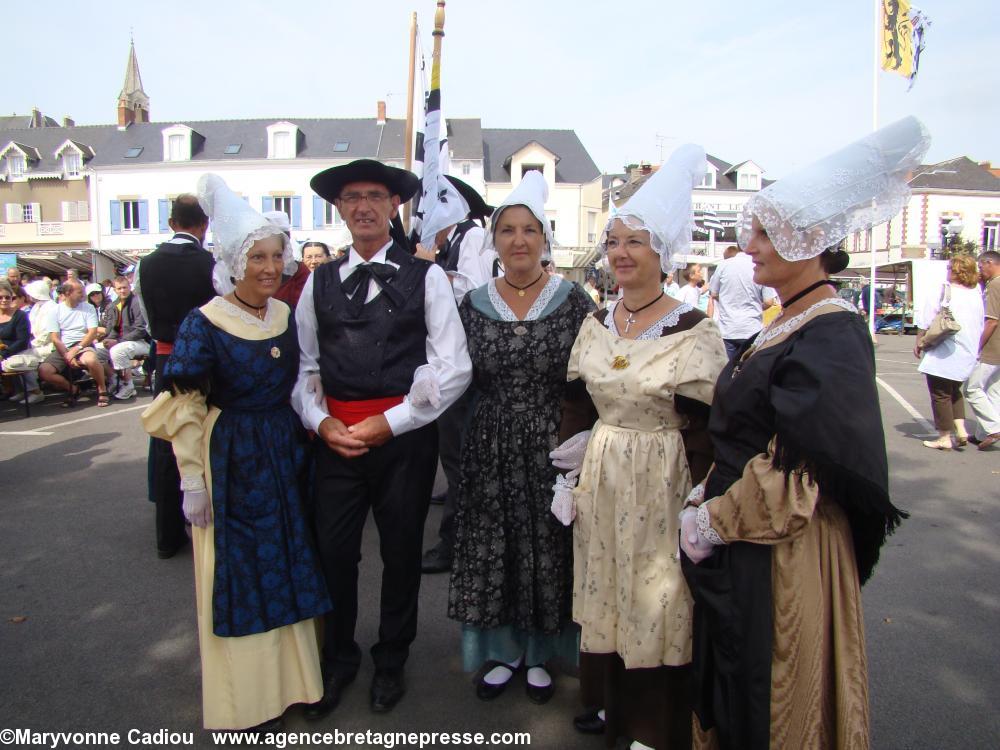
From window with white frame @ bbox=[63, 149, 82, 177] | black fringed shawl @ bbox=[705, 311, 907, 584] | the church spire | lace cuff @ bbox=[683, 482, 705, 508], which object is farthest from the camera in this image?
the church spire

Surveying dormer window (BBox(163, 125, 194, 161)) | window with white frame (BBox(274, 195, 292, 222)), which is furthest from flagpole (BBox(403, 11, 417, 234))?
dormer window (BBox(163, 125, 194, 161))

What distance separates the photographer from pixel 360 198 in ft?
8.51

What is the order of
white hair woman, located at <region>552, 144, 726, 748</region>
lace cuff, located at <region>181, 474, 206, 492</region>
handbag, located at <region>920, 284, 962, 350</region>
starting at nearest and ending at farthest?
white hair woman, located at <region>552, 144, 726, 748</region>, lace cuff, located at <region>181, 474, 206, 492</region>, handbag, located at <region>920, 284, 962, 350</region>

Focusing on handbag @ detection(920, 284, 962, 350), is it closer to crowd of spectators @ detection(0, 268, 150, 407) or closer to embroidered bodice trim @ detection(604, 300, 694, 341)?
embroidered bodice trim @ detection(604, 300, 694, 341)

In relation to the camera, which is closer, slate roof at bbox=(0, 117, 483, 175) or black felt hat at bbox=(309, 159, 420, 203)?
black felt hat at bbox=(309, 159, 420, 203)

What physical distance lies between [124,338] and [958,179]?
40200 millimetres

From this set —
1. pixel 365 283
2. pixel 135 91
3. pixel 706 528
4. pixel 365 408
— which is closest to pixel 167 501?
pixel 365 408

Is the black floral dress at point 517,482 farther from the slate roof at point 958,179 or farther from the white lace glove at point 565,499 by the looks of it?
the slate roof at point 958,179

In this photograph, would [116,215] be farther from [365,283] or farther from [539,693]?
[539,693]

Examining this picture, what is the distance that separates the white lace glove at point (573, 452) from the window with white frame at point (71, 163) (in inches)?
1713

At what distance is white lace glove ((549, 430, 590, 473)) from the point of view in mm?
2408

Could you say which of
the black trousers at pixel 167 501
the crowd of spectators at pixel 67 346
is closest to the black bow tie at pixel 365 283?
the black trousers at pixel 167 501

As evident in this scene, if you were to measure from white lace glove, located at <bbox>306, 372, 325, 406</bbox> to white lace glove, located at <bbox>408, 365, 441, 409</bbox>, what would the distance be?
0.39 metres

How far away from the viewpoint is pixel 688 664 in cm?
221
